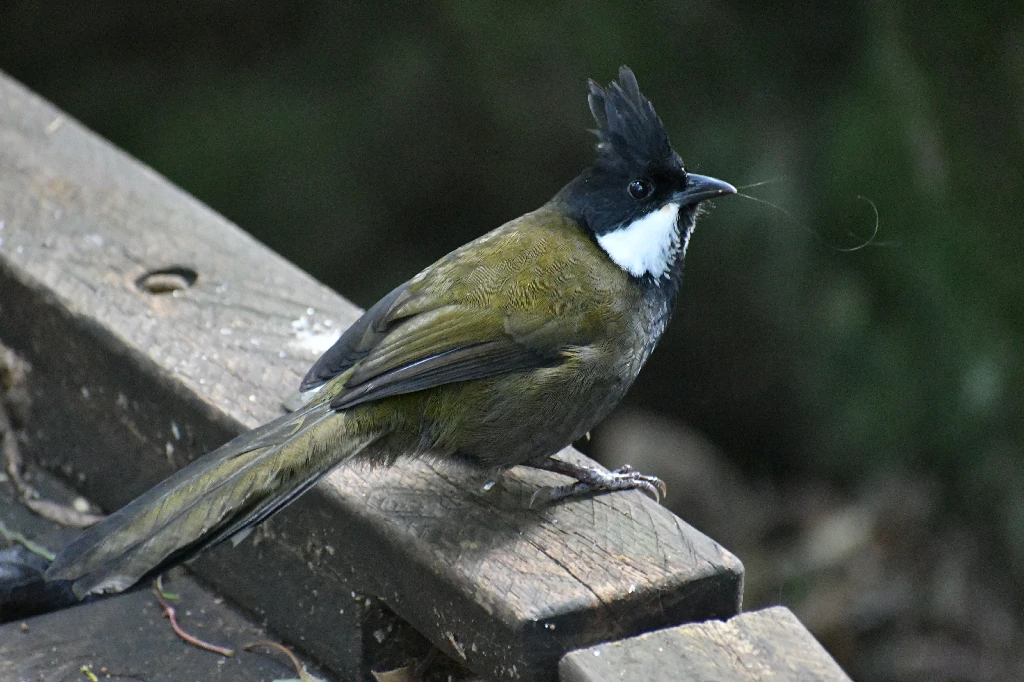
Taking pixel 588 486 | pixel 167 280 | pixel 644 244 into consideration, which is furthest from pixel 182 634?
pixel 644 244

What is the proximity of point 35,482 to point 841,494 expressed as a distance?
3364mm

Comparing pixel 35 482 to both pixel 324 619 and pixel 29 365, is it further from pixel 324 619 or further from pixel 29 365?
pixel 324 619

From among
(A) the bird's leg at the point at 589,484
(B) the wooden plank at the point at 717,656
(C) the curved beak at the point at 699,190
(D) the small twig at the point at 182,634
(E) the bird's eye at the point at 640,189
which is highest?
(C) the curved beak at the point at 699,190

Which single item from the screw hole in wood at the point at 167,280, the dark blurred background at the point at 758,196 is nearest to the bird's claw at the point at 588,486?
the screw hole in wood at the point at 167,280

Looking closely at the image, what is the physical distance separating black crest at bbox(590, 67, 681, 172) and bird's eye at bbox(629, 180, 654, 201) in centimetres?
3

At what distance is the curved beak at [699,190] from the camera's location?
10.8ft

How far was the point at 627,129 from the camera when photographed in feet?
10.6

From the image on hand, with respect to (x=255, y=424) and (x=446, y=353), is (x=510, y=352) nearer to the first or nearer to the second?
(x=446, y=353)

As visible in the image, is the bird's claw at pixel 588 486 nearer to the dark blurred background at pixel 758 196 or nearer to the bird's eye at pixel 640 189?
the bird's eye at pixel 640 189

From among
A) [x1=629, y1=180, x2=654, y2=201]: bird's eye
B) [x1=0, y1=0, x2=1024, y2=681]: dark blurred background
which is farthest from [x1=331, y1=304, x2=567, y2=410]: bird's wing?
[x1=0, y1=0, x2=1024, y2=681]: dark blurred background

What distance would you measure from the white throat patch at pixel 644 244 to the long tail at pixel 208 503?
2.74 feet

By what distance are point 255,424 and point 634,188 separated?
107cm

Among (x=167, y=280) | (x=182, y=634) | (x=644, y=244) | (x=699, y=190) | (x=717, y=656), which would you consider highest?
(x=699, y=190)

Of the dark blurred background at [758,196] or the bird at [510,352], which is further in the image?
the dark blurred background at [758,196]
